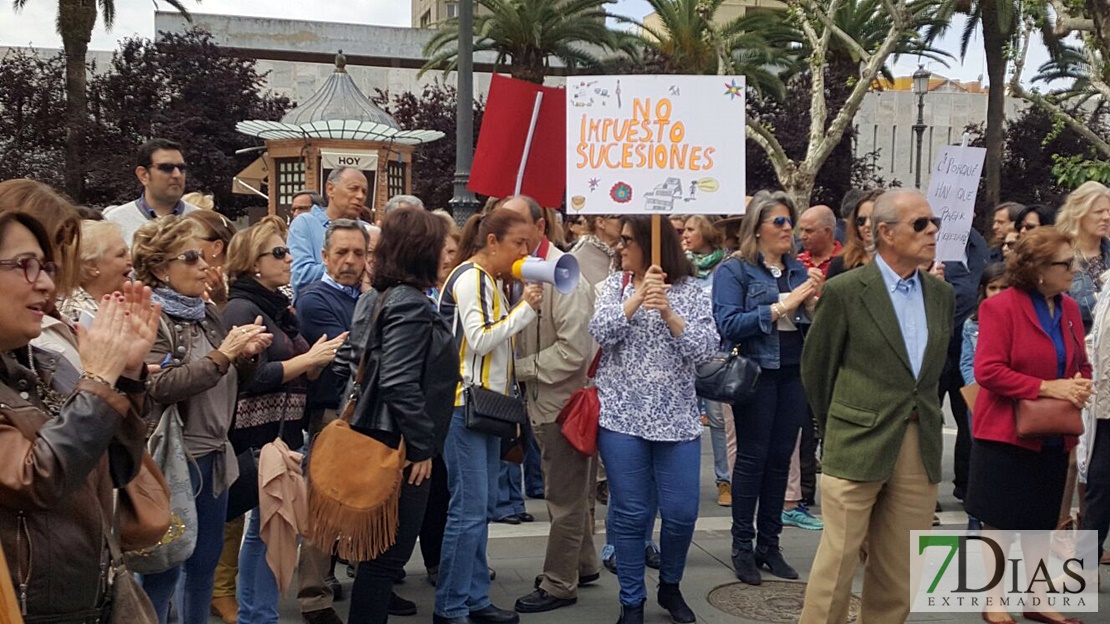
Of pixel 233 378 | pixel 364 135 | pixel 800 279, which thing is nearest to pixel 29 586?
pixel 233 378

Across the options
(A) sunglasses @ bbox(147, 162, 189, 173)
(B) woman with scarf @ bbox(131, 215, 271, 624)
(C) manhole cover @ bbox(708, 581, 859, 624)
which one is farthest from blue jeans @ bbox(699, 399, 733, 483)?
(B) woman with scarf @ bbox(131, 215, 271, 624)

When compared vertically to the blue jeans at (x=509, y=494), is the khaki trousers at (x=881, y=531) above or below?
above

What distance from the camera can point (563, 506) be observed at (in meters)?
5.50

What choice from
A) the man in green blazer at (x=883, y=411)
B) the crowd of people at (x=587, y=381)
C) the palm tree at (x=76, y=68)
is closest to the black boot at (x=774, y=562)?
the crowd of people at (x=587, y=381)

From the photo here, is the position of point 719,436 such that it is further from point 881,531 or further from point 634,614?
point 881,531

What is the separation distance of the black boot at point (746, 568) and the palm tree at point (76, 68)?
19.5 metres

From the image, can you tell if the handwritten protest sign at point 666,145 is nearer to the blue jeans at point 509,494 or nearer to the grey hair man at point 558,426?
the grey hair man at point 558,426

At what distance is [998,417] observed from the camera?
5.04 meters

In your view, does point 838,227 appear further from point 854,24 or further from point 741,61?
point 741,61

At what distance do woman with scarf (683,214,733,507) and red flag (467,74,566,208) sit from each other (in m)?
1.22

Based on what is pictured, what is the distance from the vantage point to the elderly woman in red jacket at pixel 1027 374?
4934 millimetres

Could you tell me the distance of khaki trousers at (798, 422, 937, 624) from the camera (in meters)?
4.45

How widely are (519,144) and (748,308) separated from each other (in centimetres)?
182

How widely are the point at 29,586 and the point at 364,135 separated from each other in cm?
1662
